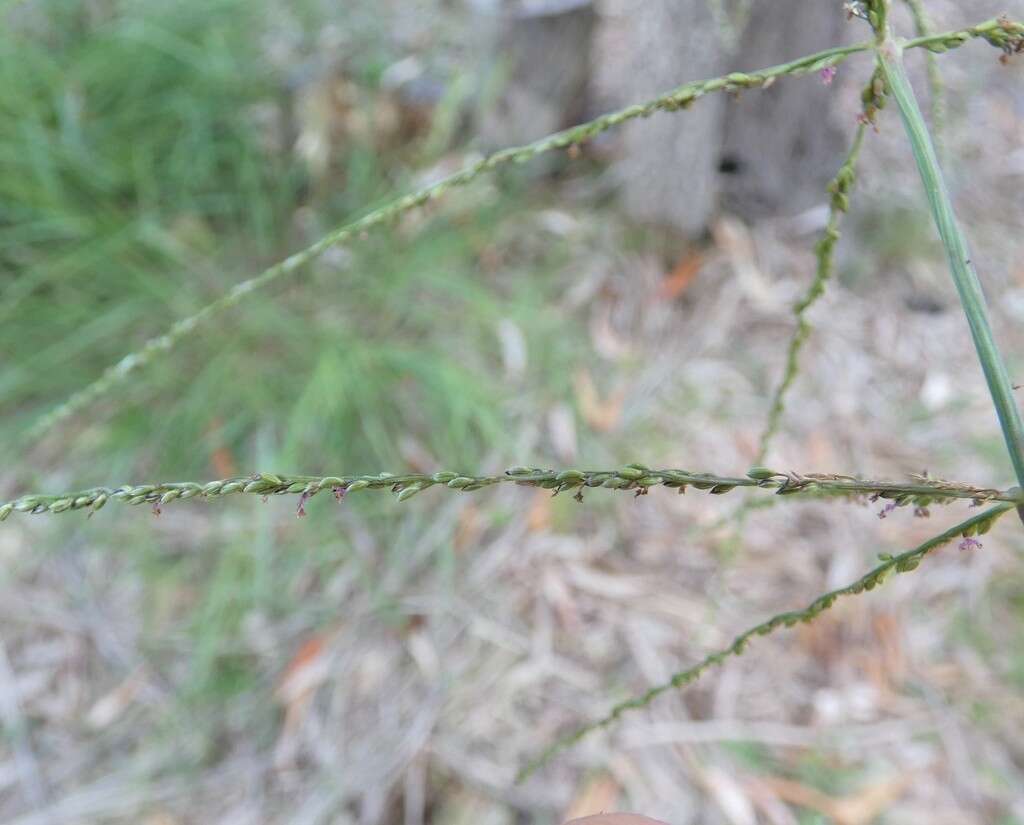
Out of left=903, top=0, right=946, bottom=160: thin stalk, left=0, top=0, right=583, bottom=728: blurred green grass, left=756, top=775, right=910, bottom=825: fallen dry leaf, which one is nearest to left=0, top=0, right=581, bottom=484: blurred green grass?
left=0, top=0, right=583, bottom=728: blurred green grass

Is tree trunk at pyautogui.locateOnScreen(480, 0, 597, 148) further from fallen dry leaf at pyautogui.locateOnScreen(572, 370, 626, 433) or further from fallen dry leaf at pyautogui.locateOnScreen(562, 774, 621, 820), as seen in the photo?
fallen dry leaf at pyautogui.locateOnScreen(562, 774, 621, 820)

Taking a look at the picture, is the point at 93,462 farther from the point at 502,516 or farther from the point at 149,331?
the point at 502,516

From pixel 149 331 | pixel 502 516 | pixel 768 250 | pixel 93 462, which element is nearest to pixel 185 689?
pixel 93 462

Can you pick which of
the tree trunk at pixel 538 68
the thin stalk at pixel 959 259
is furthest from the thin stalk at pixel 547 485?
the tree trunk at pixel 538 68

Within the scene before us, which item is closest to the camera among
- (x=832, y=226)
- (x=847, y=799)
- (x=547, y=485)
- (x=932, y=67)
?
(x=547, y=485)

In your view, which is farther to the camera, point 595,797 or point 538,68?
point 538,68

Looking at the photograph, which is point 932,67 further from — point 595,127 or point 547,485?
point 547,485

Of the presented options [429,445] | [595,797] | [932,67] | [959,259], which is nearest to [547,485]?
[959,259]
